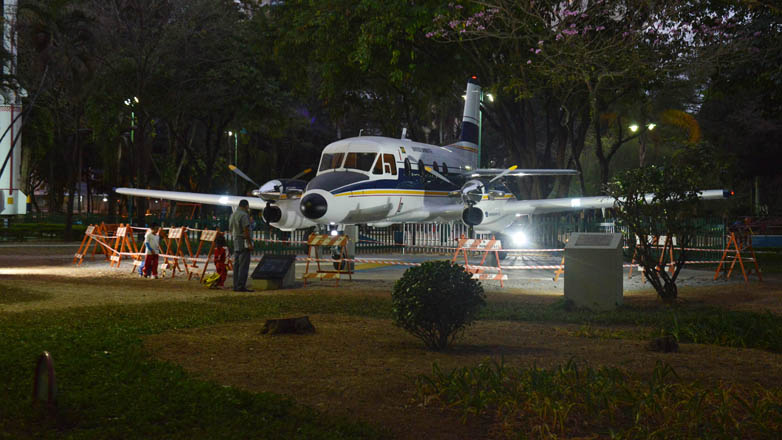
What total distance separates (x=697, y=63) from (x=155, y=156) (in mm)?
43779

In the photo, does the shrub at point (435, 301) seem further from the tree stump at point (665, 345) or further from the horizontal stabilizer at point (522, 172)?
the horizontal stabilizer at point (522, 172)

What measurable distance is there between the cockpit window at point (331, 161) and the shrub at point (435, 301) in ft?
44.4

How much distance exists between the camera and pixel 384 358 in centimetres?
880

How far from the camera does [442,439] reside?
5.82 m

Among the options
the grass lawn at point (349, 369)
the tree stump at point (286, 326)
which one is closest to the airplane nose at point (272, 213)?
the grass lawn at point (349, 369)

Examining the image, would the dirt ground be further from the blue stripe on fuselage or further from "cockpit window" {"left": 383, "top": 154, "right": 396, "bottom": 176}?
"cockpit window" {"left": 383, "top": 154, "right": 396, "bottom": 176}

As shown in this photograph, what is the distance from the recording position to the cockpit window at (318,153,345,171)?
74.9 ft

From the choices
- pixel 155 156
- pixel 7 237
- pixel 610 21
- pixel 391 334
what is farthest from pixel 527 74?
pixel 155 156

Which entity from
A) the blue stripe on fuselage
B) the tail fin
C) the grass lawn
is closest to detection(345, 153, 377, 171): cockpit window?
the blue stripe on fuselage

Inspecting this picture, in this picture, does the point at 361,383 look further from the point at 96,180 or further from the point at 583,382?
the point at 96,180

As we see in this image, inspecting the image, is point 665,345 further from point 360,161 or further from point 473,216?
point 473,216

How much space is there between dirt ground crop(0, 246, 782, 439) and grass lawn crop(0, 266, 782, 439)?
3 cm

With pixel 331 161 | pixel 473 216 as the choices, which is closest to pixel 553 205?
pixel 473 216

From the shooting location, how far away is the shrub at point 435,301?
9203 millimetres
